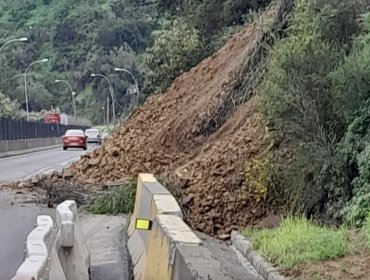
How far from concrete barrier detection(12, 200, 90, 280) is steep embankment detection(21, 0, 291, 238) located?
4.62 m

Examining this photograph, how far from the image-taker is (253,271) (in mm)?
11609

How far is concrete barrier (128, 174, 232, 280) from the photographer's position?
7.16 m

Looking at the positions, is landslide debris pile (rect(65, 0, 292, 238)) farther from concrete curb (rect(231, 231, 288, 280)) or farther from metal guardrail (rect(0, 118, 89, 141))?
metal guardrail (rect(0, 118, 89, 141))

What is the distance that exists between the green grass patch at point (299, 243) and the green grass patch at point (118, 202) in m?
4.63

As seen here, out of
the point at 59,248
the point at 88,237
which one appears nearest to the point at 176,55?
the point at 88,237

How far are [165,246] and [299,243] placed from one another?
325 cm

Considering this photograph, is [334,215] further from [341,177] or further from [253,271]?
[253,271]

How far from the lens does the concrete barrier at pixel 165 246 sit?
7156 millimetres

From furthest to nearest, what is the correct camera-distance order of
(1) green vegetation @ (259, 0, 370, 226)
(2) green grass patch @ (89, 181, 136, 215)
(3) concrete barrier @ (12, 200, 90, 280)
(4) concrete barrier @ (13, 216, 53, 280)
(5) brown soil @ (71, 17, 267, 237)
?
1. (2) green grass patch @ (89, 181, 136, 215)
2. (5) brown soil @ (71, 17, 267, 237)
3. (1) green vegetation @ (259, 0, 370, 226)
4. (3) concrete barrier @ (12, 200, 90, 280)
5. (4) concrete barrier @ (13, 216, 53, 280)

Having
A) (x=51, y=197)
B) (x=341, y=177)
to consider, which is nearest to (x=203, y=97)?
(x=51, y=197)

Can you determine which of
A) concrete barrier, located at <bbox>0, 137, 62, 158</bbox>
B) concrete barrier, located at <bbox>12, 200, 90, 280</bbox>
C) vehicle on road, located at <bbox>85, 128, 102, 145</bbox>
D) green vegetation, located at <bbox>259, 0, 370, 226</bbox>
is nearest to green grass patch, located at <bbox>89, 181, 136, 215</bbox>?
green vegetation, located at <bbox>259, 0, 370, 226</bbox>

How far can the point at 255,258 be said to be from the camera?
1197 centimetres

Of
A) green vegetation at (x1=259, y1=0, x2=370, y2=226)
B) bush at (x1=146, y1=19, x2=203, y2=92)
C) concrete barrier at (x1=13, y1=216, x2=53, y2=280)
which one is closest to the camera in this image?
concrete barrier at (x1=13, y1=216, x2=53, y2=280)

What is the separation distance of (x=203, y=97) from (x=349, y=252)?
531 inches
